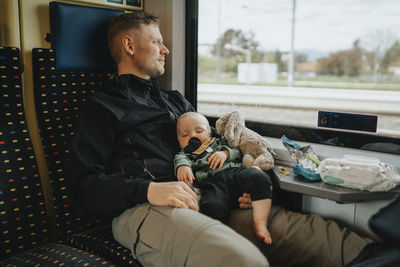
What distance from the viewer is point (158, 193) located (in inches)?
54.5

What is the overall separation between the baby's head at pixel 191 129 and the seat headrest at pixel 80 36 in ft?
1.77

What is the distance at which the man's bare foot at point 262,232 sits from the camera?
4.51ft

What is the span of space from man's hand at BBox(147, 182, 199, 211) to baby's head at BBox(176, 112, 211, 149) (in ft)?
1.28

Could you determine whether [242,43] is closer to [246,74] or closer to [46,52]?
[246,74]

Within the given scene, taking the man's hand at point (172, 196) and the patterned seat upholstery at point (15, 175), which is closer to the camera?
the man's hand at point (172, 196)

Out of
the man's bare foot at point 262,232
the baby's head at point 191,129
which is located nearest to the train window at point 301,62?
the baby's head at point 191,129

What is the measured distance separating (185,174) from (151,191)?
204 mm

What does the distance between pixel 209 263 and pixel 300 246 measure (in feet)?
1.80

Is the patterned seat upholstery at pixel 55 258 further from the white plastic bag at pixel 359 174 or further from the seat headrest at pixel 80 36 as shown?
the white plastic bag at pixel 359 174

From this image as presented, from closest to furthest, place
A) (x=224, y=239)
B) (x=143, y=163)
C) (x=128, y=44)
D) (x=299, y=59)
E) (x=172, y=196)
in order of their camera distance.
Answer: (x=224, y=239) → (x=172, y=196) → (x=143, y=163) → (x=128, y=44) → (x=299, y=59)

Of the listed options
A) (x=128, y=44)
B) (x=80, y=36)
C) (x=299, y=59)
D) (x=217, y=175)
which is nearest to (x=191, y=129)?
(x=217, y=175)

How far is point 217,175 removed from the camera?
1.59 m

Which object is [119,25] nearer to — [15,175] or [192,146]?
[192,146]

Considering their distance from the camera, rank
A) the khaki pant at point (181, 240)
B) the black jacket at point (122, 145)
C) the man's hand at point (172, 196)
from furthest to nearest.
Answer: the black jacket at point (122, 145), the man's hand at point (172, 196), the khaki pant at point (181, 240)
